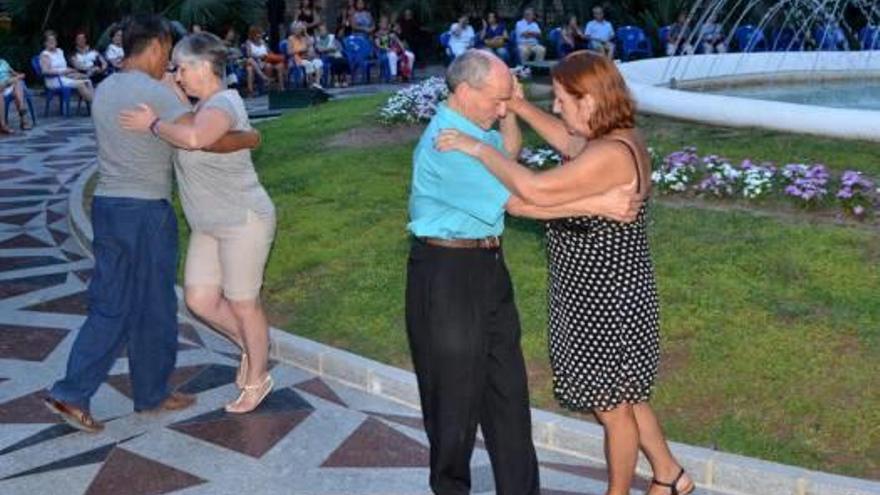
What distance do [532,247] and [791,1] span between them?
1808cm

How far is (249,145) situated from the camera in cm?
565

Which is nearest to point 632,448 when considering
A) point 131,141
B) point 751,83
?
point 131,141

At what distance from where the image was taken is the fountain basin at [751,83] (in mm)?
9969

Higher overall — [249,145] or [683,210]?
[249,145]

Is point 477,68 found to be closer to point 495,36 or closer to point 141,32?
point 141,32

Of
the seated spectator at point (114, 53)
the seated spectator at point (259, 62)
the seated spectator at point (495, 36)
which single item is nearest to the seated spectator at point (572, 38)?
Answer: the seated spectator at point (495, 36)

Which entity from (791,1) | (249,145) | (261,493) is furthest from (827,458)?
(791,1)

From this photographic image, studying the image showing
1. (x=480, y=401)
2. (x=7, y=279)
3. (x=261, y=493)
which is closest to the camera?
(x=480, y=401)

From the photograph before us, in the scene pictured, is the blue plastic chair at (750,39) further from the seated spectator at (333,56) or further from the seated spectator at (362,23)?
the seated spectator at (333,56)

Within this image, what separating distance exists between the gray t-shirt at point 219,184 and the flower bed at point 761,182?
12.7ft

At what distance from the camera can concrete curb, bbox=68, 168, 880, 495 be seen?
5125 mm

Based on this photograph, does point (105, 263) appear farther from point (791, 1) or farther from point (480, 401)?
point (791, 1)

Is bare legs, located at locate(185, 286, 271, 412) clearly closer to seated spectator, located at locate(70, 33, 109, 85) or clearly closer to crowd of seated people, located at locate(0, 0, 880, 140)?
seated spectator, located at locate(70, 33, 109, 85)

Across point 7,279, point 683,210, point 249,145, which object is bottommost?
point 7,279
